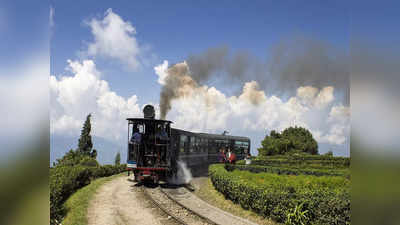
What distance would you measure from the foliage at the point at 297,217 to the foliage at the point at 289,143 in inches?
624

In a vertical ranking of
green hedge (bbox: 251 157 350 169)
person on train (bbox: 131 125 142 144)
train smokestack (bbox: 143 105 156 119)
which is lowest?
green hedge (bbox: 251 157 350 169)

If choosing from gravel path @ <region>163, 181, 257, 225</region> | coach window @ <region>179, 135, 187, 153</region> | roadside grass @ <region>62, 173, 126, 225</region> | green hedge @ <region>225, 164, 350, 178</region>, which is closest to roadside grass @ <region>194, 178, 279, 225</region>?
gravel path @ <region>163, 181, 257, 225</region>

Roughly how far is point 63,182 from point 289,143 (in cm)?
1834

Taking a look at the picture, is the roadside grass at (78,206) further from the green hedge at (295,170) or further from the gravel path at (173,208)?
the green hedge at (295,170)

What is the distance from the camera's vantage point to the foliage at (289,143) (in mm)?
22836

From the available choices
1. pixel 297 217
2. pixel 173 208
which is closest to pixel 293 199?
pixel 297 217

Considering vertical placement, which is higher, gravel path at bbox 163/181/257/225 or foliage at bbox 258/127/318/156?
foliage at bbox 258/127/318/156

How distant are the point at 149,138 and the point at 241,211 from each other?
22.3 feet

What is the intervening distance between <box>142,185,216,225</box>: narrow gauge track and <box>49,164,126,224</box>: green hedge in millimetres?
3351

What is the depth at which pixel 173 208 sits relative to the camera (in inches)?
425

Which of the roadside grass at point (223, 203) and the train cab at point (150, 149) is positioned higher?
the train cab at point (150, 149)

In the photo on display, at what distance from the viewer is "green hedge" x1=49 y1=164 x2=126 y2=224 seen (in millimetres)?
8086

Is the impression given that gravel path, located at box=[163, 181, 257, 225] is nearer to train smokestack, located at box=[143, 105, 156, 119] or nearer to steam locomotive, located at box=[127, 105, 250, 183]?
steam locomotive, located at box=[127, 105, 250, 183]

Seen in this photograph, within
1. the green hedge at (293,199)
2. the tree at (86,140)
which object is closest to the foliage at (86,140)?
the tree at (86,140)
